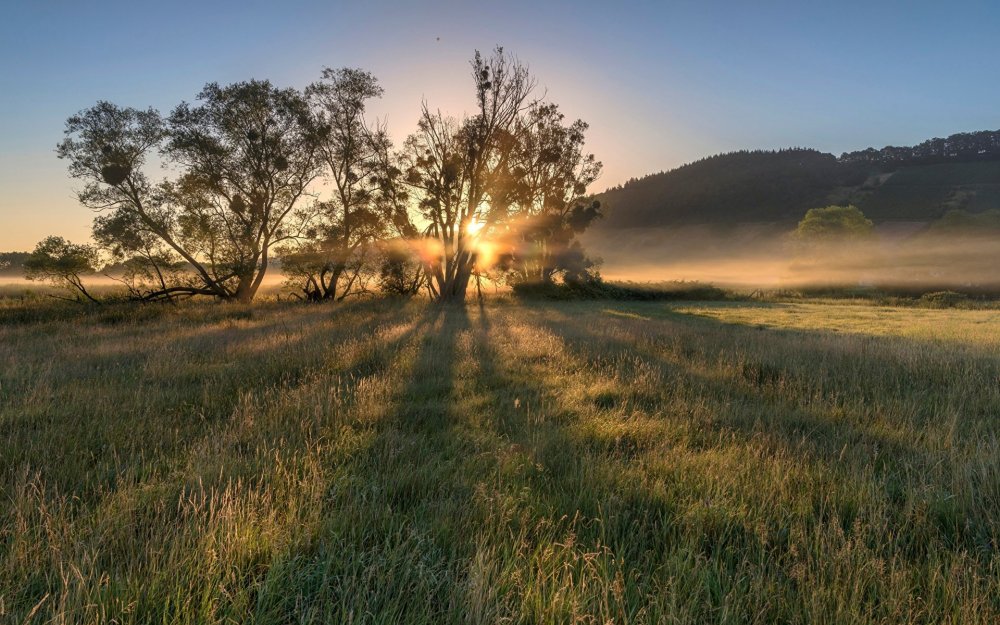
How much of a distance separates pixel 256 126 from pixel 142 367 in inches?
837

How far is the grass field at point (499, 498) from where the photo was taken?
6.88ft

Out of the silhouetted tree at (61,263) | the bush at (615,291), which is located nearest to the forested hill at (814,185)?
the bush at (615,291)

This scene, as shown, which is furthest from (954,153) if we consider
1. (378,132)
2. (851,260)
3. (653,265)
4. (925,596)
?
(925,596)

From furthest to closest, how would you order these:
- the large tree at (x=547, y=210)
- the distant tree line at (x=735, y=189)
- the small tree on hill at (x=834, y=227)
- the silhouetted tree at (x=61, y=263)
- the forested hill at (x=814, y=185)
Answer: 1. the distant tree line at (x=735, y=189)
2. the forested hill at (x=814, y=185)
3. the small tree on hill at (x=834, y=227)
4. the large tree at (x=547, y=210)
5. the silhouetted tree at (x=61, y=263)

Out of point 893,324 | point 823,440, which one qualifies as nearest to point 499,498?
point 823,440

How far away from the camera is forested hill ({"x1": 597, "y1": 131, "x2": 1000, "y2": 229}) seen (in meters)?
99.8

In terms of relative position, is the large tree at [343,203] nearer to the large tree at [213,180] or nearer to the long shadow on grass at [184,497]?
the large tree at [213,180]

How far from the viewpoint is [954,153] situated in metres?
132

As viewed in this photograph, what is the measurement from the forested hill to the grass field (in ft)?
393

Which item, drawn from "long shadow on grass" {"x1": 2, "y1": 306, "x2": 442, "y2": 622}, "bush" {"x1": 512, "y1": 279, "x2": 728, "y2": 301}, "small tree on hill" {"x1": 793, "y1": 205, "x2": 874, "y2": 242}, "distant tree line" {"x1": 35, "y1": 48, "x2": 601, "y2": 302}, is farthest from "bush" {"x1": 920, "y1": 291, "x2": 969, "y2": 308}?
"long shadow on grass" {"x1": 2, "y1": 306, "x2": 442, "y2": 622}

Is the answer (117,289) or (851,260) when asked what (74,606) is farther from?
(851,260)

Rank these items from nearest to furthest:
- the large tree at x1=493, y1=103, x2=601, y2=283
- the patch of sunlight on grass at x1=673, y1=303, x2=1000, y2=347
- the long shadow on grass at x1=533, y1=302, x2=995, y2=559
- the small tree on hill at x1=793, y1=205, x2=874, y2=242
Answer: the long shadow on grass at x1=533, y1=302, x2=995, y2=559
the patch of sunlight on grass at x1=673, y1=303, x2=1000, y2=347
the large tree at x1=493, y1=103, x2=601, y2=283
the small tree on hill at x1=793, y1=205, x2=874, y2=242

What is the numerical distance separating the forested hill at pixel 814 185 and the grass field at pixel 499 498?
120 meters

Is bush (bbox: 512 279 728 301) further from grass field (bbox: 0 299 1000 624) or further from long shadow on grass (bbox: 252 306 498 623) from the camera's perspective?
long shadow on grass (bbox: 252 306 498 623)
